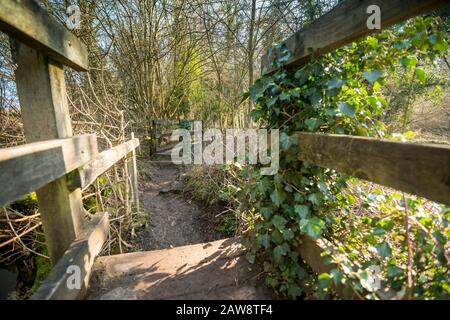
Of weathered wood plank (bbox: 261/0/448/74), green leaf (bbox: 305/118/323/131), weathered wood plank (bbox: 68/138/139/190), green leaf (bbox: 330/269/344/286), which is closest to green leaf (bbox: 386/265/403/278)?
green leaf (bbox: 330/269/344/286)

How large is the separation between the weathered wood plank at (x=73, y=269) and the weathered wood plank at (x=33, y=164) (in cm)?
44

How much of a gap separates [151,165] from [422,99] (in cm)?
690

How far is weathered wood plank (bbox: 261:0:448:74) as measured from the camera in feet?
2.42

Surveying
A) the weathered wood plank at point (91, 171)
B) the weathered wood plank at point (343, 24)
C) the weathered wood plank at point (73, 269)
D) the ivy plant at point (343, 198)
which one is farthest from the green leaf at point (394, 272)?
the weathered wood plank at point (91, 171)

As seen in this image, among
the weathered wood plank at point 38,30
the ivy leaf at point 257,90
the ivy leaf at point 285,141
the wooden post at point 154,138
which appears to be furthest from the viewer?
the wooden post at point 154,138

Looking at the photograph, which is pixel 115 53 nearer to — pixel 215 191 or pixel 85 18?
pixel 85 18

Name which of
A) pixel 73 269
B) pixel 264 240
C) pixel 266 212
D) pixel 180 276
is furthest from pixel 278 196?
pixel 73 269

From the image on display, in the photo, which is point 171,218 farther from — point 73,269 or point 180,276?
point 73,269

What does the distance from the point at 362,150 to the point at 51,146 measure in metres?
1.32

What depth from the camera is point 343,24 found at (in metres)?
0.95

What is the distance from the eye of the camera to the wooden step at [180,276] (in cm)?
127

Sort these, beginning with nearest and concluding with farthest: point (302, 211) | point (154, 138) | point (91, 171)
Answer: point (302, 211) < point (91, 171) < point (154, 138)

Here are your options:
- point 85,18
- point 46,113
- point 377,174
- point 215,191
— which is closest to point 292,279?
point 377,174

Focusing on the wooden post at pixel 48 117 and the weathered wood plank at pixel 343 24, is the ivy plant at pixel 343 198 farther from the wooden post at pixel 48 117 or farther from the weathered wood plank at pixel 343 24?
the wooden post at pixel 48 117
